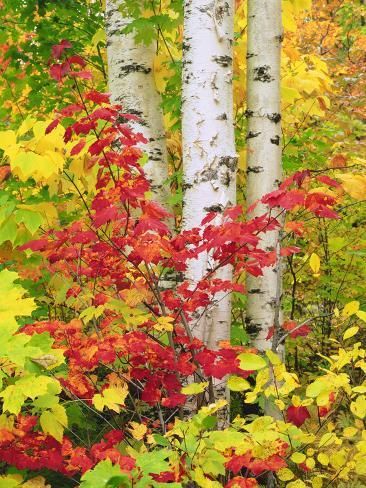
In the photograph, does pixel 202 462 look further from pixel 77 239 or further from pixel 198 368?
pixel 77 239

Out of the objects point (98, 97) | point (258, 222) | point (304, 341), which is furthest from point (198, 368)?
point (304, 341)

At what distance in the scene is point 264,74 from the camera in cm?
266

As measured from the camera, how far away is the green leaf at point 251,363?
169 centimetres

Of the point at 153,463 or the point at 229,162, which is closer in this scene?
the point at 153,463

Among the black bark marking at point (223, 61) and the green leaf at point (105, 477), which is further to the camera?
the black bark marking at point (223, 61)

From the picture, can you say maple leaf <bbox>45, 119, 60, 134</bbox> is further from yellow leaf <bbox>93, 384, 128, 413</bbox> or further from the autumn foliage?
yellow leaf <bbox>93, 384, 128, 413</bbox>

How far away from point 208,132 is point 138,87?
0.82 m

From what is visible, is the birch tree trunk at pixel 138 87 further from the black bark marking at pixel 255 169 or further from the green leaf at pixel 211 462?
the green leaf at pixel 211 462

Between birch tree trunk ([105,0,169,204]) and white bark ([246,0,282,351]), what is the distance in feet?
1.99

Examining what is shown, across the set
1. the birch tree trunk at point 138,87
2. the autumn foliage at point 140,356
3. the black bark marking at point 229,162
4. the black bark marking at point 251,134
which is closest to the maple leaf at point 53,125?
the autumn foliage at point 140,356

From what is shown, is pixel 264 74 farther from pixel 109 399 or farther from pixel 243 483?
pixel 243 483

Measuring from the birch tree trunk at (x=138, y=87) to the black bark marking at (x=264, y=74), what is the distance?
2.25ft

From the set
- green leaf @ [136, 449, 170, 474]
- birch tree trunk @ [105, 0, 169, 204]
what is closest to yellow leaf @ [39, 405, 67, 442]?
green leaf @ [136, 449, 170, 474]

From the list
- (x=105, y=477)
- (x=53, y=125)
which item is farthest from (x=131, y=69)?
(x=105, y=477)
